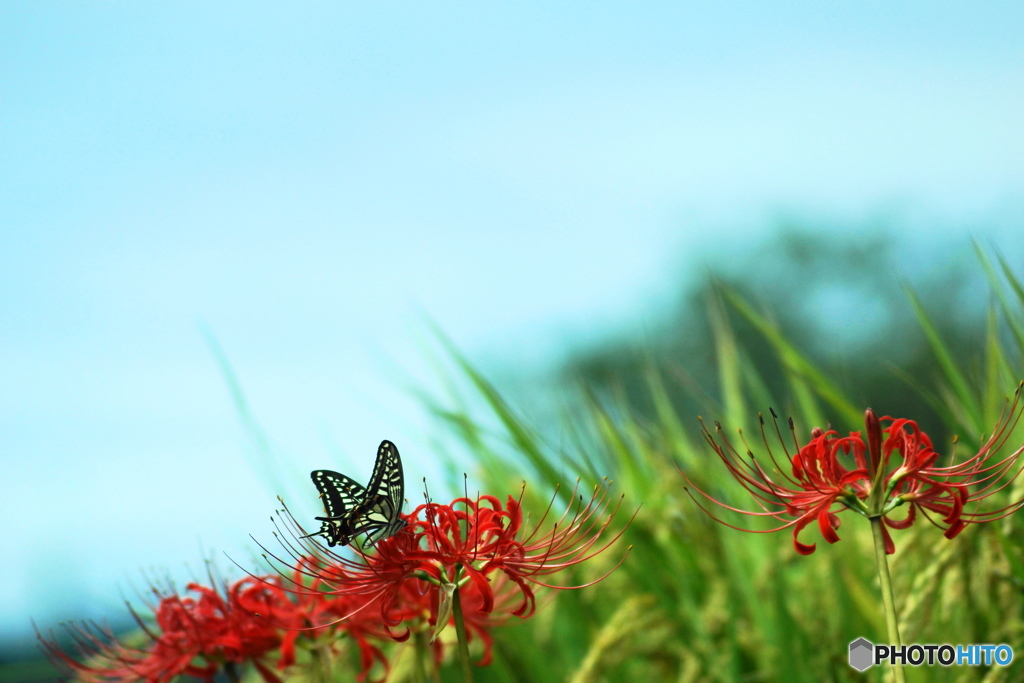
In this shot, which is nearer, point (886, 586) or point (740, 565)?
point (886, 586)

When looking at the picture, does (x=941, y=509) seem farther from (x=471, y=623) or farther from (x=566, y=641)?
(x=566, y=641)

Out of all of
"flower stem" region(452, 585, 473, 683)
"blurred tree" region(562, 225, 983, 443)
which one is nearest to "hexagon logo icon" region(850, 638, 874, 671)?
"flower stem" region(452, 585, 473, 683)

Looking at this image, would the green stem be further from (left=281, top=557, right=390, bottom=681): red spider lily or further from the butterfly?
the butterfly

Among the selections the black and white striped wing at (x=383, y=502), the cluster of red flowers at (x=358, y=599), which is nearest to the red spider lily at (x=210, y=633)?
the cluster of red flowers at (x=358, y=599)

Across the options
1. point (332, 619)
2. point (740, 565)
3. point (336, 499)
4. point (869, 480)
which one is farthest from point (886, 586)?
point (740, 565)

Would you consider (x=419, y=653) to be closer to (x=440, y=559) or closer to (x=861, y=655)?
(x=440, y=559)

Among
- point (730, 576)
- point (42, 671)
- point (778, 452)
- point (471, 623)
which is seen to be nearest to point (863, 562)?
point (730, 576)

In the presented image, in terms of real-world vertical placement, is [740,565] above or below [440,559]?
below

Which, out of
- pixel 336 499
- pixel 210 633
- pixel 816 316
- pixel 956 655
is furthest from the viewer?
pixel 816 316
